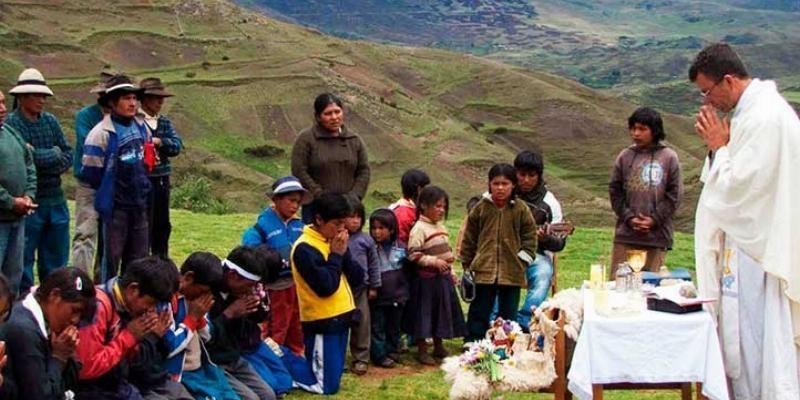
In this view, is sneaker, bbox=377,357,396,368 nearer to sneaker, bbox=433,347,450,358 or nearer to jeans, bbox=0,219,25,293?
sneaker, bbox=433,347,450,358

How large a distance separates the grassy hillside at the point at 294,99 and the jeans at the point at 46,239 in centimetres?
2224

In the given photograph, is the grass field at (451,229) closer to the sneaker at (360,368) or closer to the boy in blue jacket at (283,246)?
the sneaker at (360,368)

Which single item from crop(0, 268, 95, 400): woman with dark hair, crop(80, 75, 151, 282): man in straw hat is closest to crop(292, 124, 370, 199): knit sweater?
crop(80, 75, 151, 282): man in straw hat

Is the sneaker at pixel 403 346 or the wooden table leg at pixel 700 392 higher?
the wooden table leg at pixel 700 392

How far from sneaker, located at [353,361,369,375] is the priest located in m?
3.03

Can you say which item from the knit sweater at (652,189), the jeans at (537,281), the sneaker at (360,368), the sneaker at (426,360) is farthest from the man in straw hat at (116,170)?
the knit sweater at (652,189)

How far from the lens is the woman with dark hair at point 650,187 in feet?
28.9

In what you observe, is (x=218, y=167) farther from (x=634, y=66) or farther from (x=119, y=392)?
(x=634, y=66)

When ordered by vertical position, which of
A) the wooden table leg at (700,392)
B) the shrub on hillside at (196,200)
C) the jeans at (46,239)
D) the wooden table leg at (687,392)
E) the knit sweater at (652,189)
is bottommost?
the shrub on hillside at (196,200)

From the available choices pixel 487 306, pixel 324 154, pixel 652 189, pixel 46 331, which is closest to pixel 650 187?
pixel 652 189

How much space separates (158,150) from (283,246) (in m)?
1.99

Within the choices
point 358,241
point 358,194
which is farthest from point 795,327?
point 358,194

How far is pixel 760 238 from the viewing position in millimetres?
6102

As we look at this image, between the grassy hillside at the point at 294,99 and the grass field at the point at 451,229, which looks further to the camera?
the grassy hillside at the point at 294,99
